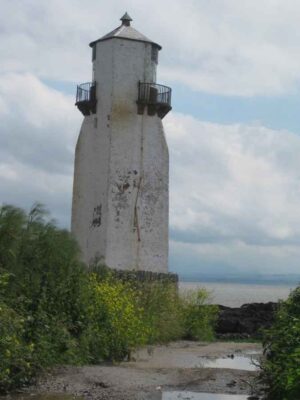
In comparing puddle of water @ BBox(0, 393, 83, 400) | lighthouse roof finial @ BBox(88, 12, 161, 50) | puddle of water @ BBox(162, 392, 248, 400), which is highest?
lighthouse roof finial @ BBox(88, 12, 161, 50)

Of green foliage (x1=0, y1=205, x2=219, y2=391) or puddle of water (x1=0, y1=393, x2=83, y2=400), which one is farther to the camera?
green foliage (x1=0, y1=205, x2=219, y2=391)

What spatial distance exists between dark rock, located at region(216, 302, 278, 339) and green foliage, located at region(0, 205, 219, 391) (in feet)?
35.8

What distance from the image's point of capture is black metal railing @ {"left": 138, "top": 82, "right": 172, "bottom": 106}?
35625 mm

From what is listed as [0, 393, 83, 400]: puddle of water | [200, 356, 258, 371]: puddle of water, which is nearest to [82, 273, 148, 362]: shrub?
[200, 356, 258, 371]: puddle of water

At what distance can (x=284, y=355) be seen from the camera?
12664 millimetres

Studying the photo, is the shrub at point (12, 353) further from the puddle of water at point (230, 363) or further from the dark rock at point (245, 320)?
the dark rock at point (245, 320)

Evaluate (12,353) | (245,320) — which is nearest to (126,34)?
(245,320)

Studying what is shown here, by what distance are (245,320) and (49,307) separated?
1787 centimetres

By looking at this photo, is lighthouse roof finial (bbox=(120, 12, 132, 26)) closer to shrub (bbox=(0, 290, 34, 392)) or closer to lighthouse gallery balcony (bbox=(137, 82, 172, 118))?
lighthouse gallery balcony (bbox=(137, 82, 172, 118))

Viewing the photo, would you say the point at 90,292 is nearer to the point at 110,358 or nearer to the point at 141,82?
the point at 110,358

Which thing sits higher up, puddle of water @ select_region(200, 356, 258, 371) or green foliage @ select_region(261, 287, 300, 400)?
green foliage @ select_region(261, 287, 300, 400)

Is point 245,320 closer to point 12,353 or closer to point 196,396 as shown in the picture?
point 196,396

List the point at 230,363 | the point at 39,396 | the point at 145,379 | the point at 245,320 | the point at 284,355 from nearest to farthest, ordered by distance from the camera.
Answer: the point at 284,355 < the point at 39,396 < the point at 145,379 < the point at 230,363 < the point at 245,320

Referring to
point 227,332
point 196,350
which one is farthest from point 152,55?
→ point 196,350
